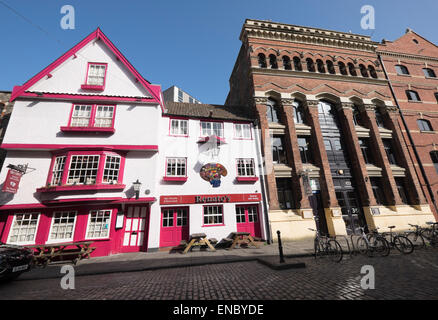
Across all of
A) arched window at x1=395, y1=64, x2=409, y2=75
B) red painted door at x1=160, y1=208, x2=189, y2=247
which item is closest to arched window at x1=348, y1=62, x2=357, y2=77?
arched window at x1=395, y1=64, x2=409, y2=75

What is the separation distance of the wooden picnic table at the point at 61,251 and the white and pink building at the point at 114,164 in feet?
1.64

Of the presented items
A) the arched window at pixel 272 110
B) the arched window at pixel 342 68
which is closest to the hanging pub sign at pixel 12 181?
the arched window at pixel 272 110

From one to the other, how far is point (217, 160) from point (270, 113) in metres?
6.90

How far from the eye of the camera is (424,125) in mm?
17078

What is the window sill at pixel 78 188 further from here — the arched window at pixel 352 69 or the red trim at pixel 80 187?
the arched window at pixel 352 69

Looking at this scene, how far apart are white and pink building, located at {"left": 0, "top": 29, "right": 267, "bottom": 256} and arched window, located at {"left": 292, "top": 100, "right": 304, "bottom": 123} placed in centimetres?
499

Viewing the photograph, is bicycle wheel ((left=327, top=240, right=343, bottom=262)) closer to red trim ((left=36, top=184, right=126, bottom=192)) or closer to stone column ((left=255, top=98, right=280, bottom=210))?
stone column ((left=255, top=98, right=280, bottom=210))

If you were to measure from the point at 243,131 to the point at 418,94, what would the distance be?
66.9 feet

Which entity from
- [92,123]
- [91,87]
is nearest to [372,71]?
[91,87]

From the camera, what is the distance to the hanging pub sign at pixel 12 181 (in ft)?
27.8

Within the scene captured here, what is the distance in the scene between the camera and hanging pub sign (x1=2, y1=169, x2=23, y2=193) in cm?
849

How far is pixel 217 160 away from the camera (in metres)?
12.8

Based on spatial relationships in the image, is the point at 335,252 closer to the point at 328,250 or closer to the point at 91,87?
the point at 328,250
